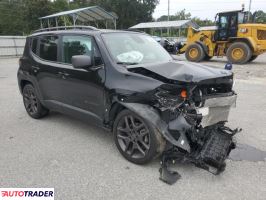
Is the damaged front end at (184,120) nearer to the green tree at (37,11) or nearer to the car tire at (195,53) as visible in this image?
the car tire at (195,53)

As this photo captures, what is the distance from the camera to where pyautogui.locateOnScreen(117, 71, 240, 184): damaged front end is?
10.9 feet

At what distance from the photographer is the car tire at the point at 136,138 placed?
3418 millimetres

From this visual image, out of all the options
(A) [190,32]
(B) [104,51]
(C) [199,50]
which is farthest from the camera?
(A) [190,32]

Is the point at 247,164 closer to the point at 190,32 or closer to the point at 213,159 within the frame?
the point at 213,159

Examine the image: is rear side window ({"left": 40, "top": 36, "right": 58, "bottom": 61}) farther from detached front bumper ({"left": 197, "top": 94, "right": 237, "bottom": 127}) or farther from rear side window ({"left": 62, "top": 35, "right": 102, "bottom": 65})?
detached front bumper ({"left": 197, "top": 94, "right": 237, "bottom": 127})

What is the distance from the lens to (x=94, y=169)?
359 centimetres

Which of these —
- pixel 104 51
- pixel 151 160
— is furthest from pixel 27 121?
pixel 151 160

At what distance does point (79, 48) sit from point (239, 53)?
500 inches

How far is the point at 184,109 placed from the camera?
3.44 meters

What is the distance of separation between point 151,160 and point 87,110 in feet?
4.49

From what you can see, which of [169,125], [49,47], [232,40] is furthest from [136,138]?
[232,40]

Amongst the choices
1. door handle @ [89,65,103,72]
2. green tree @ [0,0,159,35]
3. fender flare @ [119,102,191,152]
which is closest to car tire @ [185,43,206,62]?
door handle @ [89,65,103,72]

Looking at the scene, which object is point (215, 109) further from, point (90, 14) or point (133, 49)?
point (90, 14)

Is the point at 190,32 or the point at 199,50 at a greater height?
the point at 190,32
